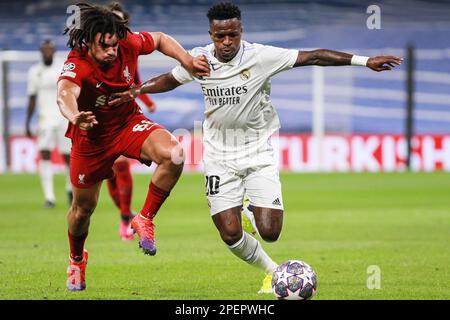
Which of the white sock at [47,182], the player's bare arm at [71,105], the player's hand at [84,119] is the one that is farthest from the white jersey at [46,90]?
the player's hand at [84,119]

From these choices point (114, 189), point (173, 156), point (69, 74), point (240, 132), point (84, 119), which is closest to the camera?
point (84, 119)

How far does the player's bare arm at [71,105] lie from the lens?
718 cm

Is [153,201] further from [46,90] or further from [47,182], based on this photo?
[46,90]

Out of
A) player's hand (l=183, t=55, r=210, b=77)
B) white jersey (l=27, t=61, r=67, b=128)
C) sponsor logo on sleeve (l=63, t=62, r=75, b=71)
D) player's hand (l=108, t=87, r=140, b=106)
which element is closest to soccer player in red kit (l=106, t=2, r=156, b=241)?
Result: player's hand (l=108, t=87, r=140, b=106)

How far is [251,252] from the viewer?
28.0 feet

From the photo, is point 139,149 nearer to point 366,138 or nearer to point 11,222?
point 11,222

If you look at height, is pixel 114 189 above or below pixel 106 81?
below

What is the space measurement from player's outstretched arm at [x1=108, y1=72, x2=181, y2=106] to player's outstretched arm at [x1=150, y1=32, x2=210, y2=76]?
0.31 meters

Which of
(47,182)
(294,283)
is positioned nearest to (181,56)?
(294,283)

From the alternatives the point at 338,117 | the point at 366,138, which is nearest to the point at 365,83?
the point at 338,117

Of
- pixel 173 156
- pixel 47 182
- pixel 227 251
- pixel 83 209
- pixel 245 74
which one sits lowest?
pixel 227 251

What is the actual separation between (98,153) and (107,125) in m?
0.24

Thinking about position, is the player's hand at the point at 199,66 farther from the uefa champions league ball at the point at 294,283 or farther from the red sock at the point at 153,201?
the uefa champions league ball at the point at 294,283

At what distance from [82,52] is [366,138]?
17277 millimetres
